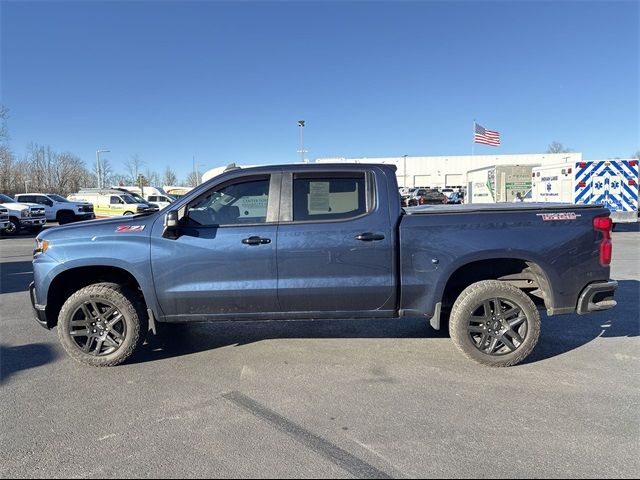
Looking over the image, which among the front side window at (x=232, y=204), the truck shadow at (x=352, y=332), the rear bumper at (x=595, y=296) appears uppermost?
the front side window at (x=232, y=204)

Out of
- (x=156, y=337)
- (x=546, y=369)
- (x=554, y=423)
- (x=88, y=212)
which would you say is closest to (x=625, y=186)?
(x=546, y=369)

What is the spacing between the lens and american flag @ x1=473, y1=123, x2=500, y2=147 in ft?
121

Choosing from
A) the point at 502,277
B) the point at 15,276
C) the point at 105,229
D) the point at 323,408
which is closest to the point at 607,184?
the point at 502,277

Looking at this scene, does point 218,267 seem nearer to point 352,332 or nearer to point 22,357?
point 352,332

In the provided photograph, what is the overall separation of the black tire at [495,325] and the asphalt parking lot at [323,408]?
151mm

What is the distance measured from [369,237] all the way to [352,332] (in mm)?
1684

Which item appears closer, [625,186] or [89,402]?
[89,402]

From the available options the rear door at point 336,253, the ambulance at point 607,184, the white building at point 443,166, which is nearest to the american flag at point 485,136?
the ambulance at point 607,184

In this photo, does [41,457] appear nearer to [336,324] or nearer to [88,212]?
[336,324]

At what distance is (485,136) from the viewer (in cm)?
3722

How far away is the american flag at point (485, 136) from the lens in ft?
121

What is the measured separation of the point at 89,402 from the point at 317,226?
2.43 m

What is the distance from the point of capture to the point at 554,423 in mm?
3061

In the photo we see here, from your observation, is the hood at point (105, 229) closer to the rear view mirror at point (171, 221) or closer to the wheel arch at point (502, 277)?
the rear view mirror at point (171, 221)
